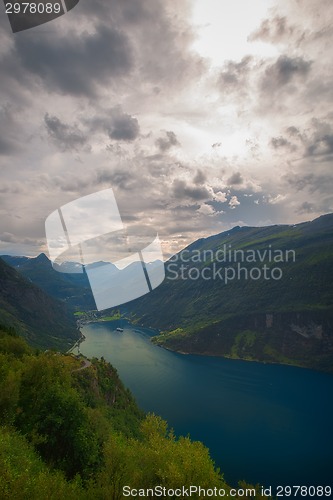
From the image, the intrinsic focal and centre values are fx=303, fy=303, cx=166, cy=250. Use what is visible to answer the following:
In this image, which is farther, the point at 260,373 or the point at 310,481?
the point at 260,373

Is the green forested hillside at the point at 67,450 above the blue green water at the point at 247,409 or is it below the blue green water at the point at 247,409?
above

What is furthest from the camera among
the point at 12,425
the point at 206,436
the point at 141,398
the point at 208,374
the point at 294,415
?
the point at 208,374

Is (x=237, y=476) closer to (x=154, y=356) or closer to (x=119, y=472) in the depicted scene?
(x=119, y=472)

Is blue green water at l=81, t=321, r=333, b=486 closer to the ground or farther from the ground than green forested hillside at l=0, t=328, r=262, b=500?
closer to the ground

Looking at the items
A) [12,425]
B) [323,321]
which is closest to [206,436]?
[12,425]

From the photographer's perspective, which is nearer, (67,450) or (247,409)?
(67,450)
